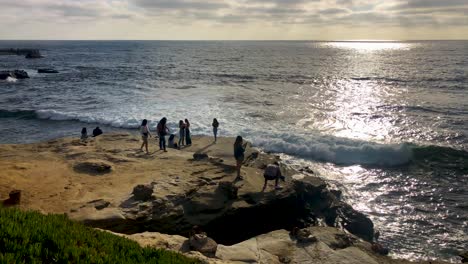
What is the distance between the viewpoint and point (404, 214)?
1814 cm

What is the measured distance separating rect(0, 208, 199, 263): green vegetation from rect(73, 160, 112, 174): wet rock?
27.1ft

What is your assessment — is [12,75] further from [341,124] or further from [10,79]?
[341,124]

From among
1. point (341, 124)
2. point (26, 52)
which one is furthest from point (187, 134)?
point (26, 52)

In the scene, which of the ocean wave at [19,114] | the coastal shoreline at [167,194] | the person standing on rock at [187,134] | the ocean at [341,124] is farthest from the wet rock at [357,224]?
the ocean wave at [19,114]

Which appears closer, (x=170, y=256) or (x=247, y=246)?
(x=170, y=256)

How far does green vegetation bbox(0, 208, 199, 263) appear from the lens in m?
6.55

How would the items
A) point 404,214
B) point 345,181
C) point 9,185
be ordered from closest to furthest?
point 9,185, point 404,214, point 345,181

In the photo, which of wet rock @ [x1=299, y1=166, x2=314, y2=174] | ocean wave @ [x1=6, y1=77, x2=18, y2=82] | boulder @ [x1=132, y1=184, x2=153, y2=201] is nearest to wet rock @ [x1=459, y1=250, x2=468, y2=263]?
wet rock @ [x1=299, y1=166, x2=314, y2=174]

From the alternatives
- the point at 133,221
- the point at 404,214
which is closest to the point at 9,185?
the point at 133,221

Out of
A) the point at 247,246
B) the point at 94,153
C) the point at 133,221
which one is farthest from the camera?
the point at 94,153

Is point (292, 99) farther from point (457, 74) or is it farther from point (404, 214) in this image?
point (457, 74)

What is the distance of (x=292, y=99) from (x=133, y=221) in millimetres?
35304

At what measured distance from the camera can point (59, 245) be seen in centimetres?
695

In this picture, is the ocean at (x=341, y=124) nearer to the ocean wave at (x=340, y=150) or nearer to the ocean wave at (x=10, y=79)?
the ocean wave at (x=340, y=150)
